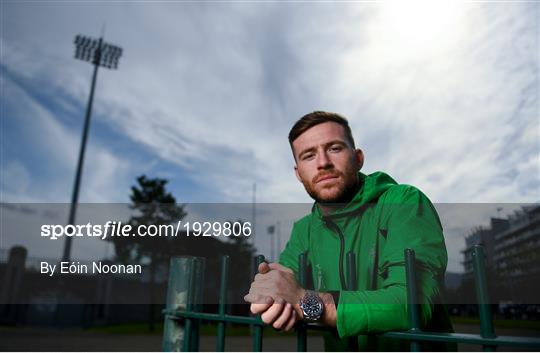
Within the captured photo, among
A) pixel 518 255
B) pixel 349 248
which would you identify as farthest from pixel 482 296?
pixel 518 255

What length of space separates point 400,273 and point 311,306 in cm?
33

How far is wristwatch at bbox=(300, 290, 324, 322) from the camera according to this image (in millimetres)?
1181

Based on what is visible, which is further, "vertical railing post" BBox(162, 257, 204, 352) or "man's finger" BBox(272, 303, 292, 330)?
"vertical railing post" BBox(162, 257, 204, 352)

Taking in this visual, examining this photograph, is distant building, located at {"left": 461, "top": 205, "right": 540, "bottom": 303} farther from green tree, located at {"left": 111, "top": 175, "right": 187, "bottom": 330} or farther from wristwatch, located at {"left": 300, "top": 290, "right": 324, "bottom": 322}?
green tree, located at {"left": 111, "top": 175, "right": 187, "bottom": 330}

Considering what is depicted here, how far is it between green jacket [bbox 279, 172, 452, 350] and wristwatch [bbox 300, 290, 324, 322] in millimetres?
61

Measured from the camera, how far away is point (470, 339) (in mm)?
1063

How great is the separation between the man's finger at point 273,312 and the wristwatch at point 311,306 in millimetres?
68

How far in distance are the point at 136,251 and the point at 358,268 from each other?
18.1 meters

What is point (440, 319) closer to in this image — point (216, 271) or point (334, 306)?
point (334, 306)

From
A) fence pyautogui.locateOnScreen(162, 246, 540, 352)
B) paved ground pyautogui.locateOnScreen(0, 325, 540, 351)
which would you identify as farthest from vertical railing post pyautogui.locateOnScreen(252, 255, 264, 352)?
paved ground pyautogui.locateOnScreen(0, 325, 540, 351)

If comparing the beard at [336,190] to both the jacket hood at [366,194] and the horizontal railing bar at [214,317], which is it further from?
the horizontal railing bar at [214,317]

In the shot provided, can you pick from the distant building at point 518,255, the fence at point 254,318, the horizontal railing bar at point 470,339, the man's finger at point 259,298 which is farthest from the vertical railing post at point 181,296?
the distant building at point 518,255

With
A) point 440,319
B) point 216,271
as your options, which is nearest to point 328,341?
point 440,319

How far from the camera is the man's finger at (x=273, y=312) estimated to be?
1177 millimetres
